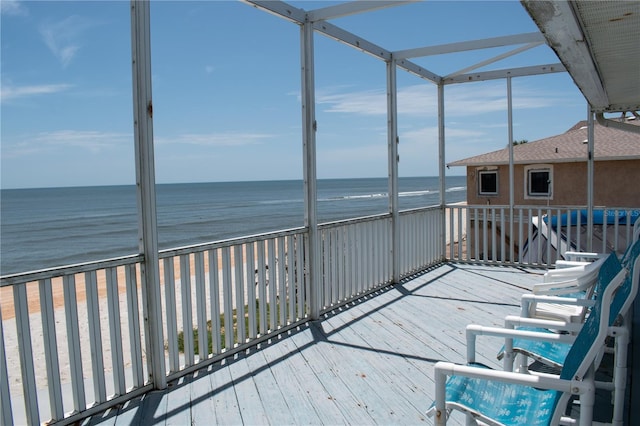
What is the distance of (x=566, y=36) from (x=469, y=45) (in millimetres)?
4040

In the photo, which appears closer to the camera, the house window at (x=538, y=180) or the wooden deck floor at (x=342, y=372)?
Answer: the wooden deck floor at (x=342, y=372)

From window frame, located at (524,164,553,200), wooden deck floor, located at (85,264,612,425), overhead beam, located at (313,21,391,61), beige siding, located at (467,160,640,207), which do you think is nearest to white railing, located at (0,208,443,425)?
wooden deck floor, located at (85,264,612,425)

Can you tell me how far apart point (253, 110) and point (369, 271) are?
2776cm

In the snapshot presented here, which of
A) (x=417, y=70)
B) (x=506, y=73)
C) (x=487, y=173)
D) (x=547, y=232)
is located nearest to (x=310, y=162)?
(x=417, y=70)

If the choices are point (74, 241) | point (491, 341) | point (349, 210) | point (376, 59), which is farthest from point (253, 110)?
point (491, 341)

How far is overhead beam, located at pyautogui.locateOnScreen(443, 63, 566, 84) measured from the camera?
5.65 metres

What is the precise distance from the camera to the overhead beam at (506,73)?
5654mm

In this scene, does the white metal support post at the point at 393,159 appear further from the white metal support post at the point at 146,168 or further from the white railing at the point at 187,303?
the white metal support post at the point at 146,168

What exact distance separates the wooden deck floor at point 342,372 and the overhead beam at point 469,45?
266 centimetres

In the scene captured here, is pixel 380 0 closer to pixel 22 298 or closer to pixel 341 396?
pixel 341 396

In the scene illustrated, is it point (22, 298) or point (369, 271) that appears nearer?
point (22, 298)

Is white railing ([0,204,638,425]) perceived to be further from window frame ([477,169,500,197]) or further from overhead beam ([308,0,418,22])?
window frame ([477,169,500,197])

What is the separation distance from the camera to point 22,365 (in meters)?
2.29

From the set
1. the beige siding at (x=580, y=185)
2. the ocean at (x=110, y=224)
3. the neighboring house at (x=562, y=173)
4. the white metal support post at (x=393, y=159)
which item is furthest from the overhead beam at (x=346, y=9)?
the ocean at (x=110, y=224)
